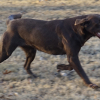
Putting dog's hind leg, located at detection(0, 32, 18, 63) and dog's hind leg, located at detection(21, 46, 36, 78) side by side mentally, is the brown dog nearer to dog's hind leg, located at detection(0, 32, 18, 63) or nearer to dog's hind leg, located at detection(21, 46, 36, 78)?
dog's hind leg, located at detection(0, 32, 18, 63)

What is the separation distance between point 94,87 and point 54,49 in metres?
1.01

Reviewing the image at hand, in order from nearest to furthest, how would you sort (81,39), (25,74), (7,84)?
1. (81,39)
2. (7,84)
3. (25,74)

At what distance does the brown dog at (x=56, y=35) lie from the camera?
429 centimetres

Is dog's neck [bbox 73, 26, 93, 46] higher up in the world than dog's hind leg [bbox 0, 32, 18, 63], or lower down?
higher up

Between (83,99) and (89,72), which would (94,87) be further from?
(89,72)

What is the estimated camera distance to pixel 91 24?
13.8 feet

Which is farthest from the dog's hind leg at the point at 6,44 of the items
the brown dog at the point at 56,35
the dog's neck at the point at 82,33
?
the dog's neck at the point at 82,33

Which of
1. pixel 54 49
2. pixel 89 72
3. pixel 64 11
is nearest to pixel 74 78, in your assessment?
pixel 89 72

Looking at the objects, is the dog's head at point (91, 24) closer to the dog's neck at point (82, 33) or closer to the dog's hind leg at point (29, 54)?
the dog's neck at point (82, 33)

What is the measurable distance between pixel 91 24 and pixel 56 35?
0.69 m

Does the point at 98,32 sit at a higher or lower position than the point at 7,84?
higher

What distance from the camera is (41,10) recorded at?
10812mm

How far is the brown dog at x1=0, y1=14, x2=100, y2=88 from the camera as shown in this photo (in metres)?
4.29

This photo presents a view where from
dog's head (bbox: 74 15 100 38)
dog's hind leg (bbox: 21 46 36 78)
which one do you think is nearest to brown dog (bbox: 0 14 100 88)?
dog's head (bbox: 74 15 100 38)
